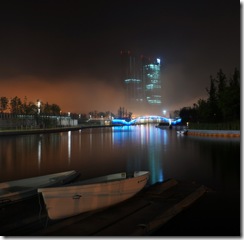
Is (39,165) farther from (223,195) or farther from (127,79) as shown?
(127,79)

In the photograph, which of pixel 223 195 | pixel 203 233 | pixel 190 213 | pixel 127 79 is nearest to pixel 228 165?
pixel 223 195

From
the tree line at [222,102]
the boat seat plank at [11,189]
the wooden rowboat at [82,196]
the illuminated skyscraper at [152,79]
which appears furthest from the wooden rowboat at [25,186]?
the illuminated skyscraper at [152,79]

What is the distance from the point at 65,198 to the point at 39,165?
7.60 m

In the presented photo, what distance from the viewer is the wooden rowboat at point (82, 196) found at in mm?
4754

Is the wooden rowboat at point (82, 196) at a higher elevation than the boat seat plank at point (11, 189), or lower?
higher

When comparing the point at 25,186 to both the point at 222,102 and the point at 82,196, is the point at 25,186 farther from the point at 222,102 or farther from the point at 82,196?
the point at 222,102

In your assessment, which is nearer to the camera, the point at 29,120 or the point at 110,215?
the point at 110,215

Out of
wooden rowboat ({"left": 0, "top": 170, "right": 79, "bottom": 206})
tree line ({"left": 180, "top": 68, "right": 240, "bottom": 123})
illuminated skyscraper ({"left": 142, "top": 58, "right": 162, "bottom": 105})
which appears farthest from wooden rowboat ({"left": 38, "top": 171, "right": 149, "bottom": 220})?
illuminated skyscraper ({"left": 142, "top": 58, "right": 162, "bottom": 105})

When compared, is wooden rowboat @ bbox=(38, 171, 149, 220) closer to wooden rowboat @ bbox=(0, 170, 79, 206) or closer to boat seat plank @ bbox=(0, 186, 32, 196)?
wooden rowboat @ bbox=(0, 170, 79, 206)

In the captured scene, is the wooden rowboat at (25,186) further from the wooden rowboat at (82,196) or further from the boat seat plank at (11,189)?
the wooden rowboat at (82,196)

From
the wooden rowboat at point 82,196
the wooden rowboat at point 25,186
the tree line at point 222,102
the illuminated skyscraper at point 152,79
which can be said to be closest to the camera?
the wooden rowboat at point 82,196

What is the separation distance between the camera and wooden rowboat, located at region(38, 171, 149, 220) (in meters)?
4.75

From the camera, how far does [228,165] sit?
37.6ft

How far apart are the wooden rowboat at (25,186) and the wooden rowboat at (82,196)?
1696 mm
